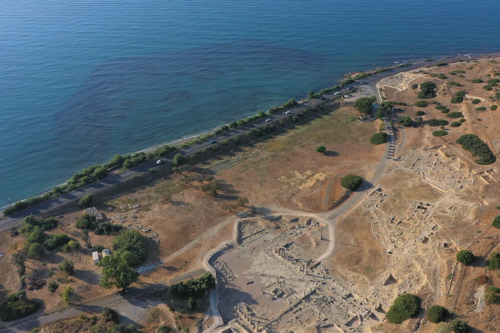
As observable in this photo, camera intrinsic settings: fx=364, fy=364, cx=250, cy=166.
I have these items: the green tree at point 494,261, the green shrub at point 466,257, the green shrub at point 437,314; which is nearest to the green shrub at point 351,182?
the green shrub at point 466,257

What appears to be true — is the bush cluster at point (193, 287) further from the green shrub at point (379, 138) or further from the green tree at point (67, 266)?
the green shrub at point (379, 138)

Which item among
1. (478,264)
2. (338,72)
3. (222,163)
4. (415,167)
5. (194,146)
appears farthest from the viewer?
(338,72)

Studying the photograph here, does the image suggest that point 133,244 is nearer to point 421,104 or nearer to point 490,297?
point 490,297

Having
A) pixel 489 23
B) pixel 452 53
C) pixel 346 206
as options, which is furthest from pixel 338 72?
pixel 489 23

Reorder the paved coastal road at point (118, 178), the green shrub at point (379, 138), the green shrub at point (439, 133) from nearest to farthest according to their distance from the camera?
the paved coastal road at point (118, 178)
the green shrub at point (439, 133)
the green shrub at point (379, 138)

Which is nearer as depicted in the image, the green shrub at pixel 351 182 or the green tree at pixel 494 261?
the green tree at pixel 494 261

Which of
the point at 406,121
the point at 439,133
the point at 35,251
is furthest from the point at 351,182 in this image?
the point at 35,251

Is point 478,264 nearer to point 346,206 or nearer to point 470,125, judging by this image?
point 346,206
